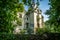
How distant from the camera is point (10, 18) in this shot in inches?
727

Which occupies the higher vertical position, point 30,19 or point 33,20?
point 30,19

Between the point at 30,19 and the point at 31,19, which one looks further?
the point at 30,19

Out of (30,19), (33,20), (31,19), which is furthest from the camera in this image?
(30,19)

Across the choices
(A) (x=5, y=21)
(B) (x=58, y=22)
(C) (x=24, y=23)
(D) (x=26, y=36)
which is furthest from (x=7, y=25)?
(C) (x=24, y=23)

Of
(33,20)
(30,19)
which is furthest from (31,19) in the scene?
(33,20)

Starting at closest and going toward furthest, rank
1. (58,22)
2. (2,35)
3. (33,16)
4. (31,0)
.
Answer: (31,0) → (2,35) → (58,22) → (33,16)

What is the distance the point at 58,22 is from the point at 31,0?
751 cm

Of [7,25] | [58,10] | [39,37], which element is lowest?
[39,37]

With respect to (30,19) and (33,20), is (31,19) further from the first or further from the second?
(33,20)

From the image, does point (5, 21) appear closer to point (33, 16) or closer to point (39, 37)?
point (39, 37)

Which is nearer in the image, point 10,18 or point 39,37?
point 39,37

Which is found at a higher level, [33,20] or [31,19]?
[31,19]

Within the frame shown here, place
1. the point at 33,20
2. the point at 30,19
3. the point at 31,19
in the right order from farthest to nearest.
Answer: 1. the point at 30,19
2. the point at 31,19
3. the point at 33,20

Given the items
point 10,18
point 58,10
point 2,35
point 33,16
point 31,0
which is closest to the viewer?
point 31,0
